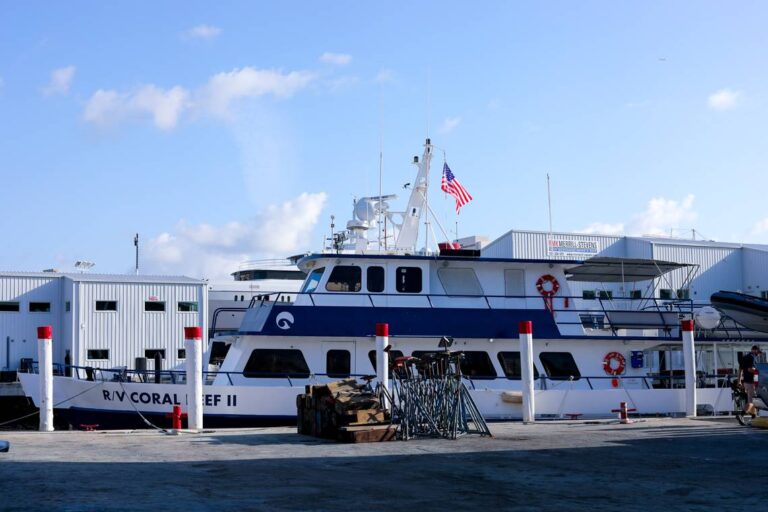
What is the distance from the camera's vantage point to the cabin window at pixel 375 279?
20.0 m

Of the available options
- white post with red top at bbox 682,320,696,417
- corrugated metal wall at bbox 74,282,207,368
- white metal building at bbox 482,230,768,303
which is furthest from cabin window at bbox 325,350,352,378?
white metal building at bbox 482,230,768,303

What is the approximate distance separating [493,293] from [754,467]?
395 inches

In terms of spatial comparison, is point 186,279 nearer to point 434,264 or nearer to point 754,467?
point 434,264

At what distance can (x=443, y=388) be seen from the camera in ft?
48.9

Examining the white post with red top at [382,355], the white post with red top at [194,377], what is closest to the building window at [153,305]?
the white post with red top at [194,377]

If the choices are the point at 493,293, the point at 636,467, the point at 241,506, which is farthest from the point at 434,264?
the point at 241,506

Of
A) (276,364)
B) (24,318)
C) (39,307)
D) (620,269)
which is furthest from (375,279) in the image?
(39,307)

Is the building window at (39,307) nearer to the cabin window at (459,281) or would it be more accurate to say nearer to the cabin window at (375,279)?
the cabin window at (375,279)

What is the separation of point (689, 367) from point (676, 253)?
28.1 meters

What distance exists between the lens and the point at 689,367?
64.5 feet

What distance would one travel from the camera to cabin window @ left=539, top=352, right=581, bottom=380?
2036cm

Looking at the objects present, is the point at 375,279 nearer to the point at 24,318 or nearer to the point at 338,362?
the point at 338,362

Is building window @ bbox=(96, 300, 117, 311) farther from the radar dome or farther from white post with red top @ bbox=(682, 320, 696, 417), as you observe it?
white post with red top @ bbox=(682, 320, 696, 417)

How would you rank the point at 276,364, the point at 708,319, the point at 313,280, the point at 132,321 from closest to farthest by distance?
the point at 276,364
the point at 313,280
the point at 708,319
the point at 132,321
